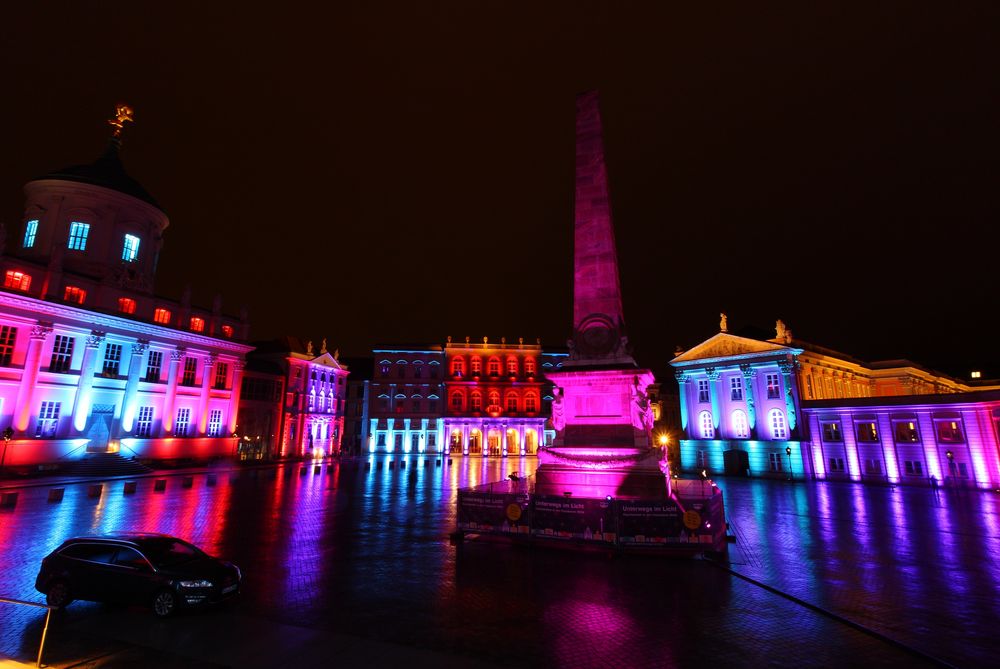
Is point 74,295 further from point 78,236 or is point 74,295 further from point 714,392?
point 714,392

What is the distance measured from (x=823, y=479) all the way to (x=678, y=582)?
3899cm

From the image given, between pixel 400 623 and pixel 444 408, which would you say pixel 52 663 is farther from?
pixel 444 408

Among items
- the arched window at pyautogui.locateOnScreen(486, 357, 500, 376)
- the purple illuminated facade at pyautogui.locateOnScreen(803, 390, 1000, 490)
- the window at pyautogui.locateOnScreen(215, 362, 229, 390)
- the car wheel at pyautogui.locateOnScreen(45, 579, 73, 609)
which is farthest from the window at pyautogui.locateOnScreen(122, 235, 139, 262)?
the purple illuminated facade at pyautogui.locateOnScreen(803, 390, 1000, 490)

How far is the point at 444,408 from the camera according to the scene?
69.8 metres

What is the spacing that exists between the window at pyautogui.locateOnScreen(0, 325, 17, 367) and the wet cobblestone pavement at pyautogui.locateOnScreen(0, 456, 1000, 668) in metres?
19.3

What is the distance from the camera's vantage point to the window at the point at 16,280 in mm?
31016

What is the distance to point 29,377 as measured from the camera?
3122 centimetres

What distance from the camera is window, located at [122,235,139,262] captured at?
41944mm

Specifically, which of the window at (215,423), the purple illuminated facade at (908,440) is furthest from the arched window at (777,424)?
the window at (215,423)

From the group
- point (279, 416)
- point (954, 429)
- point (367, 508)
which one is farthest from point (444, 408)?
point (954, 429)

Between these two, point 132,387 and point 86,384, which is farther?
point 132,387

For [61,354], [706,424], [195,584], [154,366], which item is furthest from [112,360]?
[706,424]

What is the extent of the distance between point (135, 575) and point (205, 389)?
130 ft

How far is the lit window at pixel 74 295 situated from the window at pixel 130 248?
26.4 ft
